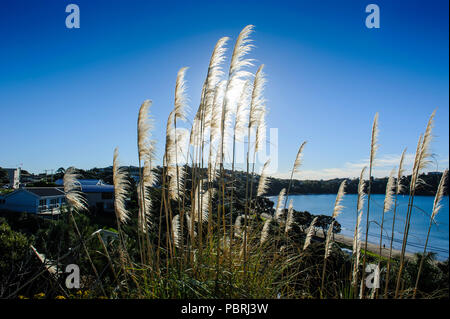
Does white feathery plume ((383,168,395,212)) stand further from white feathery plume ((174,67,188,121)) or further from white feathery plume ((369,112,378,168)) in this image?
white feathery plume ((174,67,188,121))

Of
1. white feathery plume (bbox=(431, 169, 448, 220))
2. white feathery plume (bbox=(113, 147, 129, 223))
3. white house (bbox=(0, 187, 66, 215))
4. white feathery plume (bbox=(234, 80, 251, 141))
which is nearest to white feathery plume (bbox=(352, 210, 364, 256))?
white feathery plume (bbox=(431, 169, 448, 220))

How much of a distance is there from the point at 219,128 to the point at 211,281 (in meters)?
1.67

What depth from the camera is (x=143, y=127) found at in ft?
8.14

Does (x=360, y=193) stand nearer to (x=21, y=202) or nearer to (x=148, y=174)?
(x=148, y=174)

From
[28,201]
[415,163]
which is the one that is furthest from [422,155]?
[28,201]

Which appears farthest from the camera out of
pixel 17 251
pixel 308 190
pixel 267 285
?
pixel 308 190

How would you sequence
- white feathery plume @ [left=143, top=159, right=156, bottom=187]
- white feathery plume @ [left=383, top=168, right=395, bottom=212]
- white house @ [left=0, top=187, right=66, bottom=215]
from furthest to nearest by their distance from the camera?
white house @ [left=0, top=187, right=66, bottom=215] < white feathery plume @ [left=383, top=168, right=395, bottom=212] < white feathery plume @ [left=143, top=159, right=156, bottom=187]

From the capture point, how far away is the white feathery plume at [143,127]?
2.46m

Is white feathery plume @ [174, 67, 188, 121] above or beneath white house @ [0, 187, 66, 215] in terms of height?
above

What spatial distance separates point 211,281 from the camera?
84.8 inches

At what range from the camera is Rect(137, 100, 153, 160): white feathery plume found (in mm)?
2465
